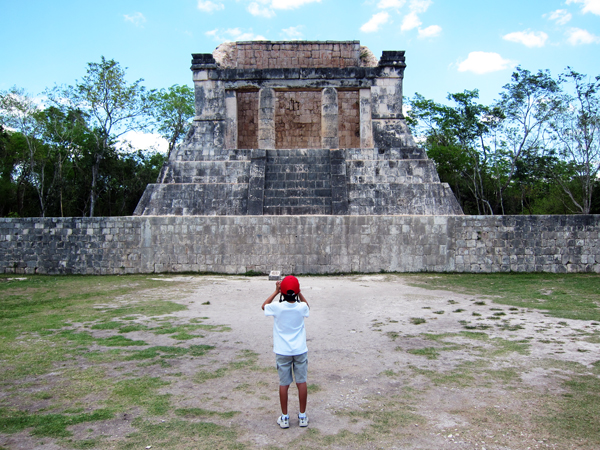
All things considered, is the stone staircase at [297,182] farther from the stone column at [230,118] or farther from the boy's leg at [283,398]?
the boy's leg at [283,398]

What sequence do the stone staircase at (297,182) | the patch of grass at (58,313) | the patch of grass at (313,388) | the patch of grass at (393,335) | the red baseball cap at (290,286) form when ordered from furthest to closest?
the stone staircase at (297,182) < the patch of grass at (393,335) < the patch of grass at (58,313) < the patch of grass at (313,388) < the red baseball cap at (290,286)

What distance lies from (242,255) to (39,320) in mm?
6196

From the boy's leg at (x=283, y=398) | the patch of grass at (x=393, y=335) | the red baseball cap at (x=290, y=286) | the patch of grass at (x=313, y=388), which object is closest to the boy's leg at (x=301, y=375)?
the boy's leg at (x=283, y=398)

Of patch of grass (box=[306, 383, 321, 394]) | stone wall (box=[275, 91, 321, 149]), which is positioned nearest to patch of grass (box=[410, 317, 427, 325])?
patch of grass (box=[306, 383, 321, 394])

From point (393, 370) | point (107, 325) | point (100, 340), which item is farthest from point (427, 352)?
point (107, 325)

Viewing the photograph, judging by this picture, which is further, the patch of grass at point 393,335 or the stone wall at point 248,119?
the stone wall at point 248,119

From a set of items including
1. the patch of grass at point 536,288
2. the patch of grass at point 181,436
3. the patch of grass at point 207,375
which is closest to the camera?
the patch of grass at point 181,436

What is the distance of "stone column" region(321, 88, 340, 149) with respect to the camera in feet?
50.0

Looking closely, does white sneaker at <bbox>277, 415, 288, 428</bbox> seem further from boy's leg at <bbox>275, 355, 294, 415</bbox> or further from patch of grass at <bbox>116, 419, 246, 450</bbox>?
patch of grass at <bbox>116, 419, 246, 450</bbox>

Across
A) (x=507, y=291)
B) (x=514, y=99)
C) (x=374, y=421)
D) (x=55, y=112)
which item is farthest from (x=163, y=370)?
(x=55, y=112)

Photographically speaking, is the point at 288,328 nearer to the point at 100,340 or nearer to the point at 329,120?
the point at 100,340

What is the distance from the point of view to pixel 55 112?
26219 millimetres

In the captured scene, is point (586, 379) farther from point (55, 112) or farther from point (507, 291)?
point (55, 112)

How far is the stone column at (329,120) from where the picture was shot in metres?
15.2
